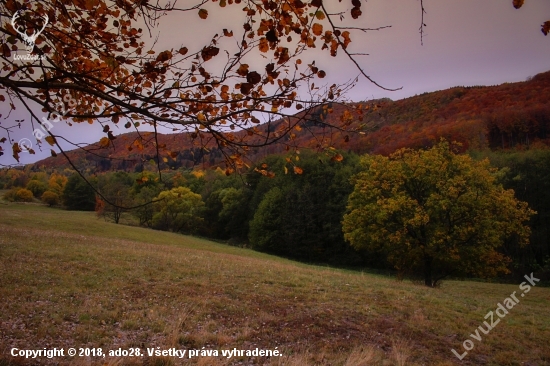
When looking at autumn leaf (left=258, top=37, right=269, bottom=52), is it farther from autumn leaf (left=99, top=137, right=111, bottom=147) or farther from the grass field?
the grass field

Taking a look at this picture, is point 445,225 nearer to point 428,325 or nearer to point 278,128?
point 428,325

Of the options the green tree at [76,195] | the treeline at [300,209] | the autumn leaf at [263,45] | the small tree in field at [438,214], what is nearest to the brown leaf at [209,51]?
the autumn leaf at [263,45]

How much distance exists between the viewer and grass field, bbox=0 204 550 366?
604cm

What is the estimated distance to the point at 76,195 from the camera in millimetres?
74000

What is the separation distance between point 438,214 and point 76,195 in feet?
241

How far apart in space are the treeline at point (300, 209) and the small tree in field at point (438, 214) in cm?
925

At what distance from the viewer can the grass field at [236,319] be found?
238 inches

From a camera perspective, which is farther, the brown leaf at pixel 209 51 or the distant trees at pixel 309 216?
the distant trees at pixel 309 216

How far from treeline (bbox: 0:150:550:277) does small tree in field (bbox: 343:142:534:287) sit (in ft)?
30.4

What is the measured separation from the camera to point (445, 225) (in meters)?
20.8

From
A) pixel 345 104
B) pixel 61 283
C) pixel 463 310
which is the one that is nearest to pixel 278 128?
pixel 345 104

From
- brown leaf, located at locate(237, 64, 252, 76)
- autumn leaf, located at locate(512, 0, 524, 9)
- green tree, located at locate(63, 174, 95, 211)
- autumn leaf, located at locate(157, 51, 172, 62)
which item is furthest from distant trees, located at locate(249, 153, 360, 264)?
green tree, located at locate(63, 174, 95, 211)

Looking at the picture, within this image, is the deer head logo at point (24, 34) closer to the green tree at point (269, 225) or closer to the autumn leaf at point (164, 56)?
the autumn leaf at point (164, 56)

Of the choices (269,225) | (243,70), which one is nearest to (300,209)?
(269,225)
